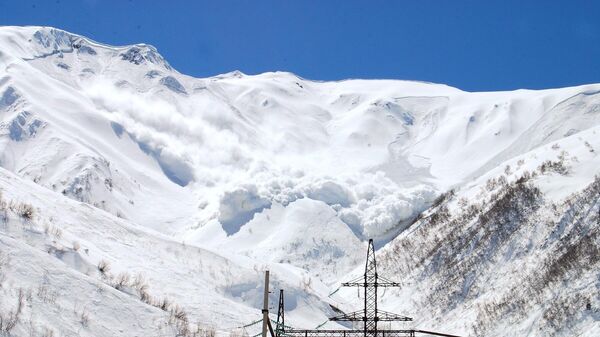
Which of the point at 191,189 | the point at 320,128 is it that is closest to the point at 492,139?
the point at 320,128

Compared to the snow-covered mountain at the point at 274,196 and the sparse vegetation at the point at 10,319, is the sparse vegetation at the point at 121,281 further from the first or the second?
the sparse vegetation at the point at 10,319

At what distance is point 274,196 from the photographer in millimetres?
99625

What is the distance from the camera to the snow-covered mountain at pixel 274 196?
37.1 metres

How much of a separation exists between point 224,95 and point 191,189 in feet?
170

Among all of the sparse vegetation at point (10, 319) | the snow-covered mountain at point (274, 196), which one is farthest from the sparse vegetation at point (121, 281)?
the sparse vegetation at point (10, 319)

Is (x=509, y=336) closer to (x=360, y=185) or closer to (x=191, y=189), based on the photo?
(x=360, y=185)

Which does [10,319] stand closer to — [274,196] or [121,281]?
[121,281]

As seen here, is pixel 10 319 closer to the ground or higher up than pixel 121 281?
closer to the ground

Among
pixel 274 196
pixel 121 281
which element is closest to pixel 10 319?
pixel 121 281

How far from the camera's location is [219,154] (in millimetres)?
126250

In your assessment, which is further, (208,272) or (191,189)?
(191,189)

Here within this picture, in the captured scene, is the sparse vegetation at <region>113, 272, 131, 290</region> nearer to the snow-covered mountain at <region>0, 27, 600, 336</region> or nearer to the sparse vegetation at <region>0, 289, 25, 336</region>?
the snow-covered mountain at <region>0, 27, 600, 336</region>

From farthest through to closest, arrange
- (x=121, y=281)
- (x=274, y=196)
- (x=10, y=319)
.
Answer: (x=274, y=196), (x=121, y=281), (x=10, y=319)

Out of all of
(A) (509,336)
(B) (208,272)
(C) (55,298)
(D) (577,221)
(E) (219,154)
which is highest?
(E) (219,154)
